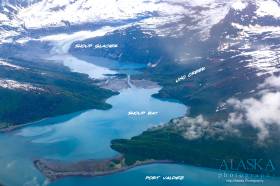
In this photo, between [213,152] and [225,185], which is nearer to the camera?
[225,185]

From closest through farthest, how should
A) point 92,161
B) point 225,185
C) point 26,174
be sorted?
point 225,185
point 26,174
point 92,161

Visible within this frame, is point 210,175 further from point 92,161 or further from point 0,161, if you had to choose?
point 0,161

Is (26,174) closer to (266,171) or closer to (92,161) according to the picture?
(92,161)

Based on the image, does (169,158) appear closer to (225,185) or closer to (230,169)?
(230,169)

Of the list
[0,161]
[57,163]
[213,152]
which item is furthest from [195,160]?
[0,161]

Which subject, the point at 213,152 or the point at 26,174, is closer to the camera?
the point at 26,174

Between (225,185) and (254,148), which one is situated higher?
(254,148)

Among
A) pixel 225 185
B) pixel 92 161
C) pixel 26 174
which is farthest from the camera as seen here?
pixel 92 161

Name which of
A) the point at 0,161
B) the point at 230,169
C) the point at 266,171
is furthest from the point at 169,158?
the point at 0,161
